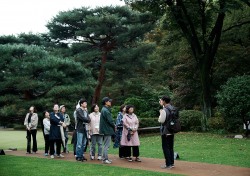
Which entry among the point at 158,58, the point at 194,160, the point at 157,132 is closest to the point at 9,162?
the point at 194,160

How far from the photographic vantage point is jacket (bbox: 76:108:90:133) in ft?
34.4

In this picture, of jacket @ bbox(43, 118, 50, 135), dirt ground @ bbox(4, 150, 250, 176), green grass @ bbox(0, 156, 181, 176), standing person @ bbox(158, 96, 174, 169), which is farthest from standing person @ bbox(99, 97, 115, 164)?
jacket @ bbox(43, 118, 50, 135)

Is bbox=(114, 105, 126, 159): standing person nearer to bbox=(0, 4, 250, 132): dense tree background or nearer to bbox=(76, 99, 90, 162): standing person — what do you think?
bbox=(76, 99, 90, 162): standing person

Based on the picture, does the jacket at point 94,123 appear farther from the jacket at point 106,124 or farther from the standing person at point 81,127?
the jacket at point 106,124

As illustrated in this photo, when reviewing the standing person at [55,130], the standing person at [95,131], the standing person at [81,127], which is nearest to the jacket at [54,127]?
the standing person at [55,130]

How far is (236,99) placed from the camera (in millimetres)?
17203

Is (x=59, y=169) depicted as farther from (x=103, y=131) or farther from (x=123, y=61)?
(x=123, y=61)

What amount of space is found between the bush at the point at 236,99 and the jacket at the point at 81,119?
360 inches

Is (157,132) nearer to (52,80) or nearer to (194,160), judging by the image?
(52,80)

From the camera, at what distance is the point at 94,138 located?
10.8 m

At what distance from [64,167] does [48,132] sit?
3.53m

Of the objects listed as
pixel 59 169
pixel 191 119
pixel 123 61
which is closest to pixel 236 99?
pixel 191 119

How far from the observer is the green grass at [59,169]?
8227 mm

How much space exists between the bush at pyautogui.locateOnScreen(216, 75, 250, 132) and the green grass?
32.5 ft
